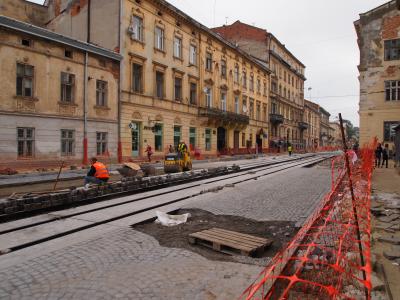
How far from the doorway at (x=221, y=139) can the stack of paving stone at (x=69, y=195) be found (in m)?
25.7

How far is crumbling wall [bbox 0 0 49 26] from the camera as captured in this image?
27.8 m

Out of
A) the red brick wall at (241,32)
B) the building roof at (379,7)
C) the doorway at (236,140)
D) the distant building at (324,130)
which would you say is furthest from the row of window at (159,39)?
the distant building at (324,130)

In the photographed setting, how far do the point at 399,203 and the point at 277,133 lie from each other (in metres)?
50.4

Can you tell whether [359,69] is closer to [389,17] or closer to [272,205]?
[389,17]

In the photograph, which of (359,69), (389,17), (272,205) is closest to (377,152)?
(359,69)

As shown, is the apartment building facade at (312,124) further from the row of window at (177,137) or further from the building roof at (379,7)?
the building roof at (379,7)

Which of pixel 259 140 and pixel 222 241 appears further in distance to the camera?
pixel 259 140

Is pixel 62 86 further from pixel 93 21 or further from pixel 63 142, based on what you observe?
pixel 93 21

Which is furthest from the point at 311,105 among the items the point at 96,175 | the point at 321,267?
the point at 321,267

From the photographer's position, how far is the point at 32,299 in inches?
164

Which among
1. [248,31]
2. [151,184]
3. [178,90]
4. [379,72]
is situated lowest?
[151,184]

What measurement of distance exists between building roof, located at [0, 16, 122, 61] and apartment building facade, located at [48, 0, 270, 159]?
71.7 inches

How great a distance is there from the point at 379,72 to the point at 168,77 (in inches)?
760

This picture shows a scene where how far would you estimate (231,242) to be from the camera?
6.11m
